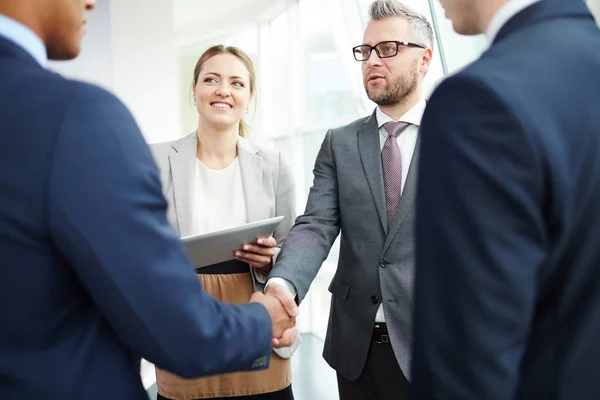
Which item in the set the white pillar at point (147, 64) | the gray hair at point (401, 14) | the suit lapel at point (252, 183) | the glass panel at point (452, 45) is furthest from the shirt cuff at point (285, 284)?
the glass panel at point (452, 45)

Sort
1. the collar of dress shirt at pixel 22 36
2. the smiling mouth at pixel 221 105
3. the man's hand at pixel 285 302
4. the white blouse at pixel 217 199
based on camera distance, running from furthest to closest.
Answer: the smiling mouth at pixel 221 105, the white blouse at pixel 217 199, the man's hand at pixel 285 302, the collar of dress shirt at pixel 22 36

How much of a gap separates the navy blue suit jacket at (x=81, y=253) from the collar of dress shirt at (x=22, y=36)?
1 centimetres

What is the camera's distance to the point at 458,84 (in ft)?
2.68

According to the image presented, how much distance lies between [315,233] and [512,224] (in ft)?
4.27

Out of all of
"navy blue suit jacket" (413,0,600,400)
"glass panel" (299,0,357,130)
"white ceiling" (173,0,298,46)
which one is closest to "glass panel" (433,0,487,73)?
"glass panel" (299,0,357,130)

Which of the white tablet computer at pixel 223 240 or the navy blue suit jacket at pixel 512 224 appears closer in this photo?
the navy blue suit jacket at pixel 512 224

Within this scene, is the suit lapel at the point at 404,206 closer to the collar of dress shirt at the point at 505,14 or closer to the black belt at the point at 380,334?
the black belt at the point at 380,334

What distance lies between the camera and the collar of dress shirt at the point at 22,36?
2.99 feet

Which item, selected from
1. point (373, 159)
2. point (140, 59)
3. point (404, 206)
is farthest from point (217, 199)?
point (140, 59)

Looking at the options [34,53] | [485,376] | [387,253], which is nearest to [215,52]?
[387,253]

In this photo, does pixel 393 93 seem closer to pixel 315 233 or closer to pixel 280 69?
pixel 315 233

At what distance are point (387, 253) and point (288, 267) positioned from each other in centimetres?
36

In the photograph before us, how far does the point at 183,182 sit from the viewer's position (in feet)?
7.55

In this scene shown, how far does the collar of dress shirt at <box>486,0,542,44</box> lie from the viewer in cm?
93
